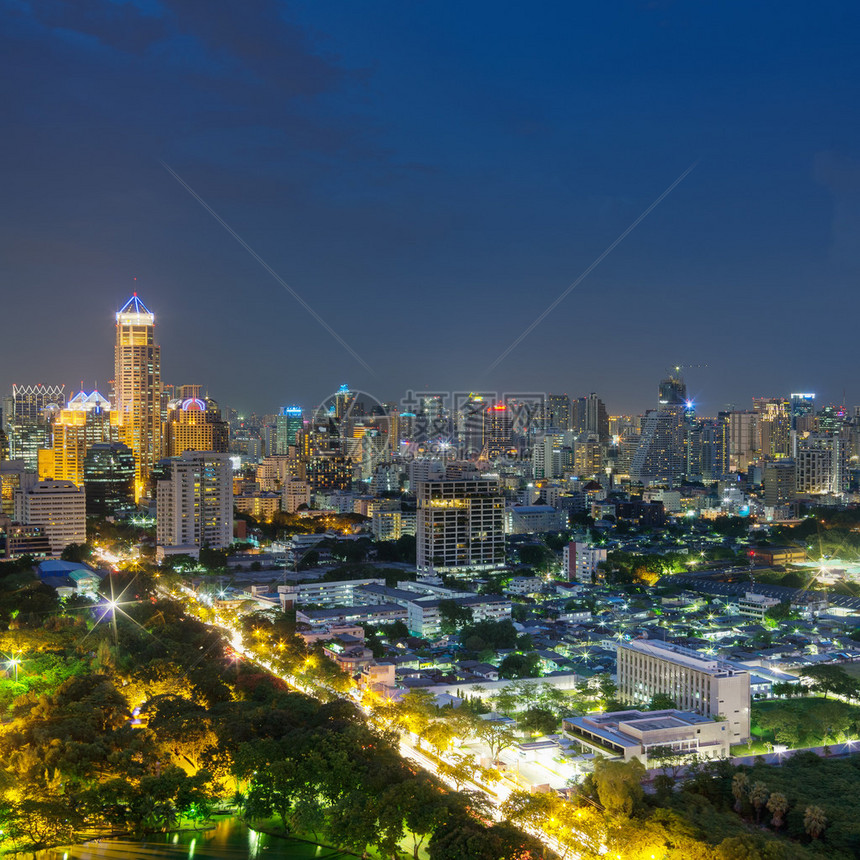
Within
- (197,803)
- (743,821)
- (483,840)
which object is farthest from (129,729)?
(743,821)

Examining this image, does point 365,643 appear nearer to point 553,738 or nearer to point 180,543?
point 553,738

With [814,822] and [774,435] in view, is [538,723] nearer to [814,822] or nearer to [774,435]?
[814,822]

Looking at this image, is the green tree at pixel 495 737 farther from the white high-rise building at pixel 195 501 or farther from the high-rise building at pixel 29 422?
the high-rise building at pixel 29 422

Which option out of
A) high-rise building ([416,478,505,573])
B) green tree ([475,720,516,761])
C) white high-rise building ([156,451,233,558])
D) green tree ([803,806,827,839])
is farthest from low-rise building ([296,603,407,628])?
green tree ([803,806,827,839])

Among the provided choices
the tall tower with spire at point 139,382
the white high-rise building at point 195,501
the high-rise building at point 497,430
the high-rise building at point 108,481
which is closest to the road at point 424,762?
the white high-rise building at point 195,501

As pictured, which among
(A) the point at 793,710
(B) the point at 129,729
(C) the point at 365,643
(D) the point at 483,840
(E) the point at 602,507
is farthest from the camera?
(E) the point at 602,507

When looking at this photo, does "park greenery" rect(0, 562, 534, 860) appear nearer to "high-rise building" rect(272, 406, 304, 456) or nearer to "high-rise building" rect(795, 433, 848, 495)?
"high-rise building" rect(795, 433, 848, 495)
